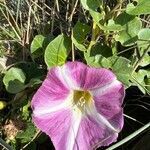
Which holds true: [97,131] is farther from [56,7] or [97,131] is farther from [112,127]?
[56,7]

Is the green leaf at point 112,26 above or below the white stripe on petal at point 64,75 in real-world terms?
above

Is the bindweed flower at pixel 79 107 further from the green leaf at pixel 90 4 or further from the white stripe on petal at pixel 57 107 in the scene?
the green leaf at pixel 90 4

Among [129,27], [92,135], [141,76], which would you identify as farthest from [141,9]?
[92,135]

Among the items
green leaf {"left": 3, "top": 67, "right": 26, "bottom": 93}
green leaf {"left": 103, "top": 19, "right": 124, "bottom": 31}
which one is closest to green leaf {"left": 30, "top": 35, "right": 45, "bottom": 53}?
green leaf {"left": 3, "top": 67, "right": 26, "bottom": 93}

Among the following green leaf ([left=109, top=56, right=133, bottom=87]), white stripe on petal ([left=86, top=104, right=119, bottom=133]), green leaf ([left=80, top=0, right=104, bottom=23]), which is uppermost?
green leaf ([left=80, top=0, right=104, bottom=23])

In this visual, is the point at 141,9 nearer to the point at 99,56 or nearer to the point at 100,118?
the point at 99,56

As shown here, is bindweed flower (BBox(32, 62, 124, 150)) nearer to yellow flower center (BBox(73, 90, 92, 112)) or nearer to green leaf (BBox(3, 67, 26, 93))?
yellow flower center (BBox(73, 90, 92, 112))

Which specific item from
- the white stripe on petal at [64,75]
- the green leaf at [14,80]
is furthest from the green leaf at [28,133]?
the white stripe on petal at [64,75]
